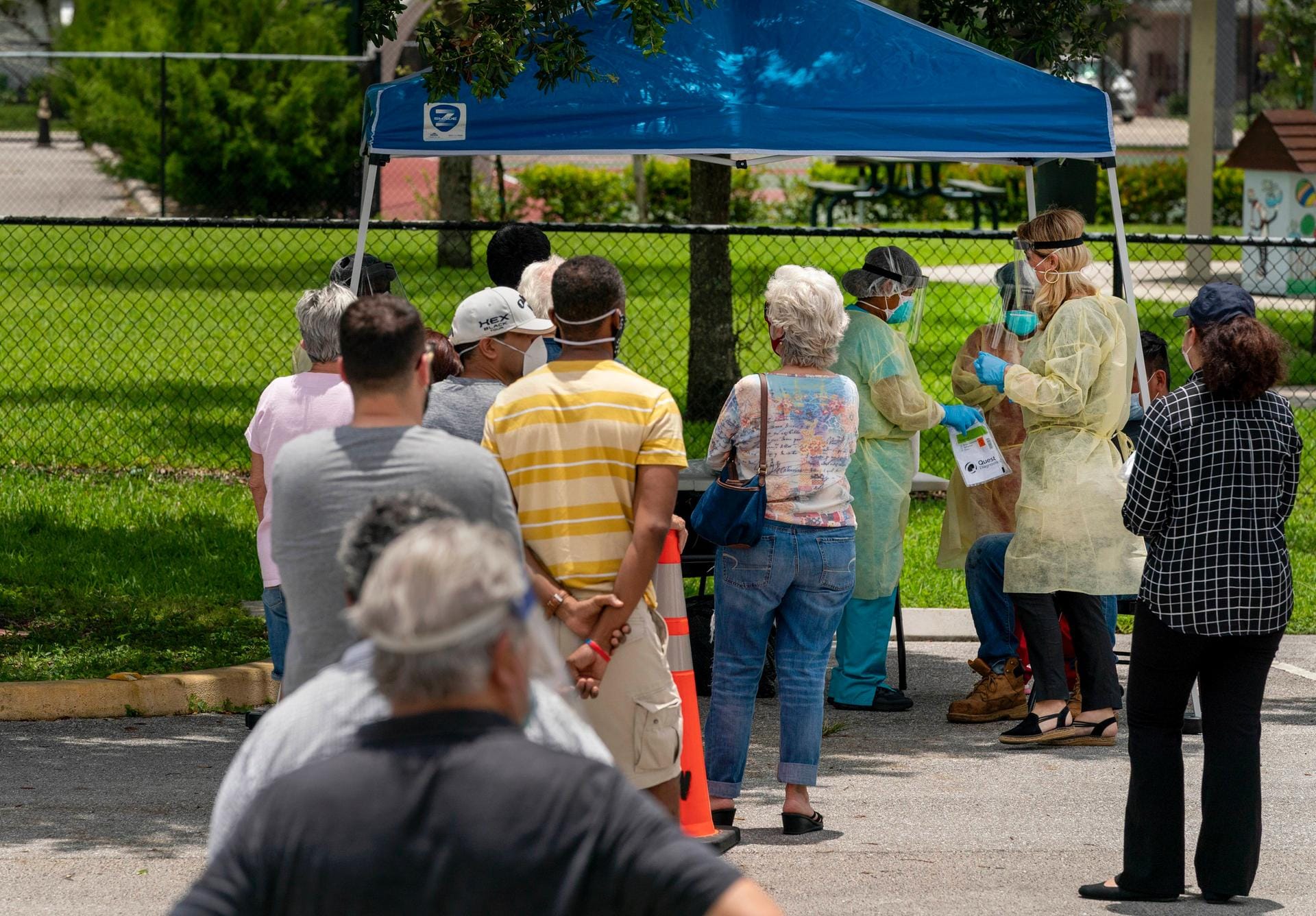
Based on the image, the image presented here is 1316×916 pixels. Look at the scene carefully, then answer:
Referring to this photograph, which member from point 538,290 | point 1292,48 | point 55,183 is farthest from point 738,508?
point 1292,48

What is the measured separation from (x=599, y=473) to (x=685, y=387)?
887 centimetres

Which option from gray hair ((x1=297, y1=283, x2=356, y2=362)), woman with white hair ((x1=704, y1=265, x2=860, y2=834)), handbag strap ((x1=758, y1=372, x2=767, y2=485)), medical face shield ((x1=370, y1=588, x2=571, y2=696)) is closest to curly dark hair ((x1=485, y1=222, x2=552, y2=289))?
gray hair ((x1=297, y1=283, x2=356, y2=362))

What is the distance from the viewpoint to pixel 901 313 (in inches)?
263

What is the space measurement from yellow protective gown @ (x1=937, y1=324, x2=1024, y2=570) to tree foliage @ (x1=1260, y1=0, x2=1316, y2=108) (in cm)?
2282

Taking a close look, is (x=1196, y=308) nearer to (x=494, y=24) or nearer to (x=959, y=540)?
(x=959, y=540)

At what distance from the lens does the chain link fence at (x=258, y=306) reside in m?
11.2

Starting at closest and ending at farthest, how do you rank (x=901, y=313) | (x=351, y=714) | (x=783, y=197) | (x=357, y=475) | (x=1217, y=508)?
1. (x=351, y=714)
2. (x=357, y=475)
3. (x=1217, y=508)
4. (x=901, y=313)
5. (x=783, y=197)

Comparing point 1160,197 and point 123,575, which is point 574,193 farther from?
point 123,575

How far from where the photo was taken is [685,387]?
13.2 metres

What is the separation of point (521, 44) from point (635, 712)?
340cm

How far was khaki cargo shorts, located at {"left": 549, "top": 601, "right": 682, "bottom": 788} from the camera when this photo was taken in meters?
4.43

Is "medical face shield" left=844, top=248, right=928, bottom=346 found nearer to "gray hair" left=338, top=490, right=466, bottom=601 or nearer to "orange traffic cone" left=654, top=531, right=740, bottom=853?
"orange traffic cone" left=654, top=531, right=740, bottom=853

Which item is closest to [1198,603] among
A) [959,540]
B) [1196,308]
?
[1196,308]

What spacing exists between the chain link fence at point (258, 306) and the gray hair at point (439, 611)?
528 cm
